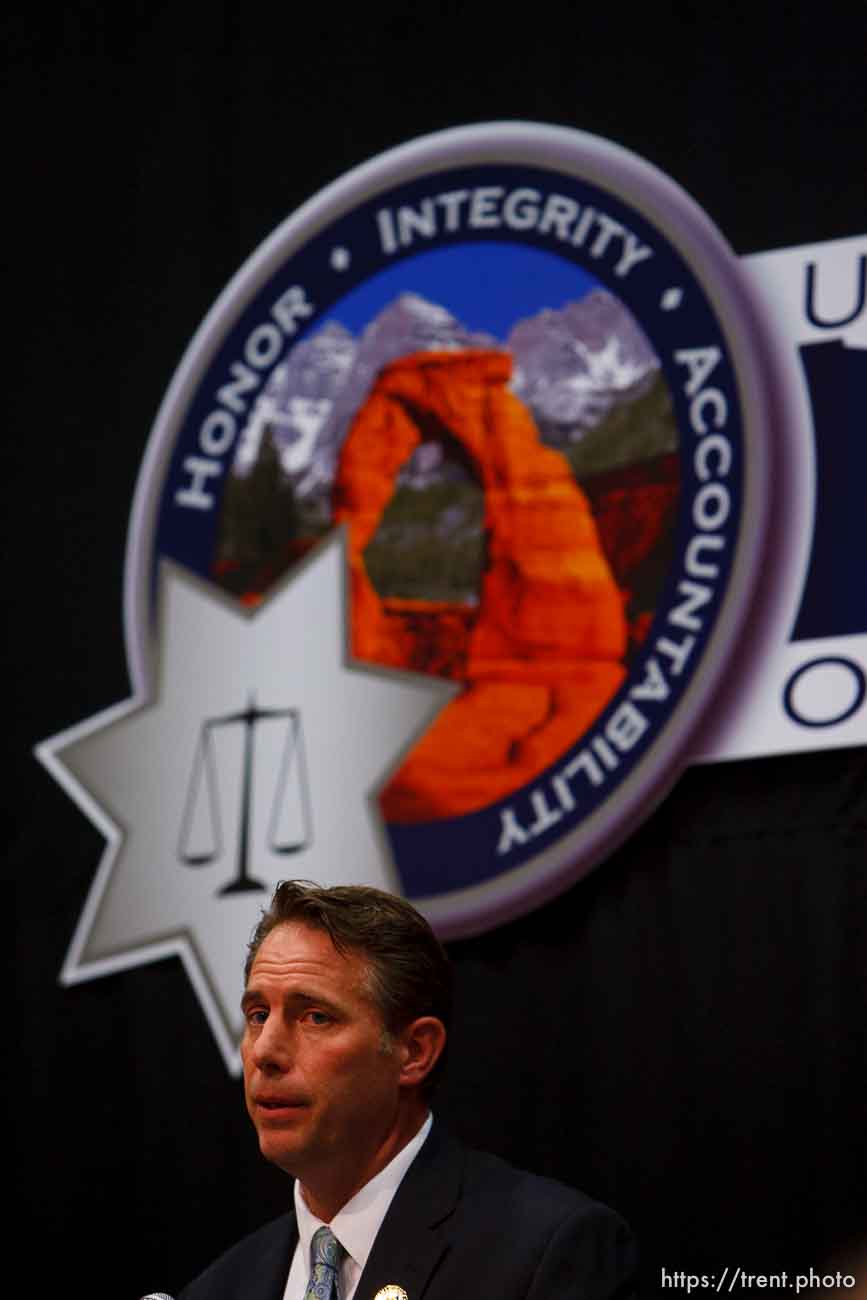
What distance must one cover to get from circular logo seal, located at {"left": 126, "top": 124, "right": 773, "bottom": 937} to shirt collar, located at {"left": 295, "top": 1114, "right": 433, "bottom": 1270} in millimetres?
1191

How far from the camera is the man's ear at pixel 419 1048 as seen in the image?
94.3 inches

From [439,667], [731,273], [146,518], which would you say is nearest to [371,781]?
[439,667]

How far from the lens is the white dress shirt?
2.32 m

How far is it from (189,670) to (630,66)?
4.78 feet

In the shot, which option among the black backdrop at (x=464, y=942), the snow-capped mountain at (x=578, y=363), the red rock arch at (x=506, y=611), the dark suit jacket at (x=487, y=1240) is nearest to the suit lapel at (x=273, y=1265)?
the dark suit jacket at (x=487, y=1240)

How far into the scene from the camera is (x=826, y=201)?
137 inches

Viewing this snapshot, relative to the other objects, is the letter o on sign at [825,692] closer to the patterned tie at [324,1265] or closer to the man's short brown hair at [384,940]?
the man's short brown hair at [384,940]

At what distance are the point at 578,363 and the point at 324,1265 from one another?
74.3 inches

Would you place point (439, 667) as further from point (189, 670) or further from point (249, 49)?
point (249, 49)

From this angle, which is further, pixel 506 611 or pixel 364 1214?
pixel 506 611

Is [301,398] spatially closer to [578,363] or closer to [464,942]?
[578,363]

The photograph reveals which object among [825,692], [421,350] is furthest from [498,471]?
[825,692]

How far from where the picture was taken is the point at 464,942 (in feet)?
11.9

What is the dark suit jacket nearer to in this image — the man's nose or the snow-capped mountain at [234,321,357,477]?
the man's nose
